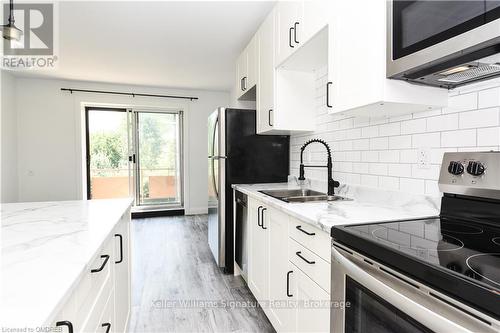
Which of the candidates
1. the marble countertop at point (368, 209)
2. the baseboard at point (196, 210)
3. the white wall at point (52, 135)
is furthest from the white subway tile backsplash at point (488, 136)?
the white wall at point (52, 135)

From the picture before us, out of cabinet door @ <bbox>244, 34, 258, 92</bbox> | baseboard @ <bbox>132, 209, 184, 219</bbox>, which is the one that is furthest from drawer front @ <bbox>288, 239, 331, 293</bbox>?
baseboard @ <bbox>132, 209, 184, 219</bbox>

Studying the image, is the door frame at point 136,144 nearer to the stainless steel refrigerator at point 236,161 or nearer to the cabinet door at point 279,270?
the stainless steel refrigerator at point 236,161

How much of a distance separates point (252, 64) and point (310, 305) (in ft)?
7.25

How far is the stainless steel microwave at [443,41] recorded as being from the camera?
2.70 feet

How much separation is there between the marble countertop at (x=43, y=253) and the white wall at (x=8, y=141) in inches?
127

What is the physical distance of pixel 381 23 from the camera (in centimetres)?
113

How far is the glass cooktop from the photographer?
0.59 meters

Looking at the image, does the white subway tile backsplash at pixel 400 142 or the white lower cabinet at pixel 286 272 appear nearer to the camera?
the white lower cabinet at pixel 286 272

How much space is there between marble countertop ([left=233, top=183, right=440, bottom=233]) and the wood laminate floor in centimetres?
92

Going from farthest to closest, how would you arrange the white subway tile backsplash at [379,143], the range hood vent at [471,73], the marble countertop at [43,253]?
the white subway tile backsplash at [379,143] → the range hood vent at [471,73] → the marble countertop at [43,253]

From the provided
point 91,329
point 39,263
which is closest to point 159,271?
point 91,329

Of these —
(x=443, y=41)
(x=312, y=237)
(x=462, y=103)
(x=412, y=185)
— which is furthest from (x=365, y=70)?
(x=312, y=237)

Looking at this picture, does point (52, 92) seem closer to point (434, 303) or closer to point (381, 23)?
point (381, 23)

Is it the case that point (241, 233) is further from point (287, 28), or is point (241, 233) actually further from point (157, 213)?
point (157, 213)
